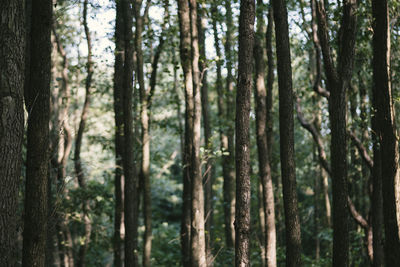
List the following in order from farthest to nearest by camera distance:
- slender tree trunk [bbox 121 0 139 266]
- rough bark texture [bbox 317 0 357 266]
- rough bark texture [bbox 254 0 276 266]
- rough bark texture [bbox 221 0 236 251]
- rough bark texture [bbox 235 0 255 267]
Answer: rough bark texture [bbox 221 0 236 251]
rough bark texture [bbox 254 0 276 266]
slender tree trunk [bbox 121 0 139 266]
rough bark texture [bbox 317 0 357 266]
rough bark texture [bbox 235 0 255 267]

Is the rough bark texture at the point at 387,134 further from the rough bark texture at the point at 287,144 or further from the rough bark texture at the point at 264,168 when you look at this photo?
the rough bark texture at the point at 264,168

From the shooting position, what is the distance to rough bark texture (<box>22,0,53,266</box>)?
606 cm

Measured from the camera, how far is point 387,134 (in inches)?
279

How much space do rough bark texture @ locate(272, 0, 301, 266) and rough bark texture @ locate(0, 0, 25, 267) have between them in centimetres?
444

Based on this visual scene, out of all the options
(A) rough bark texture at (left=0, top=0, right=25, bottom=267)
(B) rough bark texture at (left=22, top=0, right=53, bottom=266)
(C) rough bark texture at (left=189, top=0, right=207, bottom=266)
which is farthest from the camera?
(C) rough bark texture at (left=189, top=0, right=207, bottom=266)

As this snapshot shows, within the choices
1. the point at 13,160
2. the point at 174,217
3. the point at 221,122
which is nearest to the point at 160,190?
the point at 174,217

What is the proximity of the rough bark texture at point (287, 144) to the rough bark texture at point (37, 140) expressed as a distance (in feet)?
13.0

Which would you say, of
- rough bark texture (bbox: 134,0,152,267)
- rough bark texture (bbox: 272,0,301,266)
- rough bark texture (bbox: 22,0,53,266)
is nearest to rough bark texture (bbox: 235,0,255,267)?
rough bark texture (bbox: 272,0,301,266)

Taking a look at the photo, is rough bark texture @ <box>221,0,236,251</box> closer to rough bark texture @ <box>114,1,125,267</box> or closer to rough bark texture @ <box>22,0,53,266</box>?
rough bark texture @ <box>114,1,125,267</box>

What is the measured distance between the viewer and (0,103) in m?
5.08

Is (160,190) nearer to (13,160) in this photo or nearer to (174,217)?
(174,217)

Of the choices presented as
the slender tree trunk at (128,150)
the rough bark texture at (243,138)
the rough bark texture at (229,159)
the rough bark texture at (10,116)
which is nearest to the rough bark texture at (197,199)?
the slender tree trunk at (128,150)

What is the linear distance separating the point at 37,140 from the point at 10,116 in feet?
3.68

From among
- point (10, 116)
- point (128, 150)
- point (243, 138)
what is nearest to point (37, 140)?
point (10, 116)
